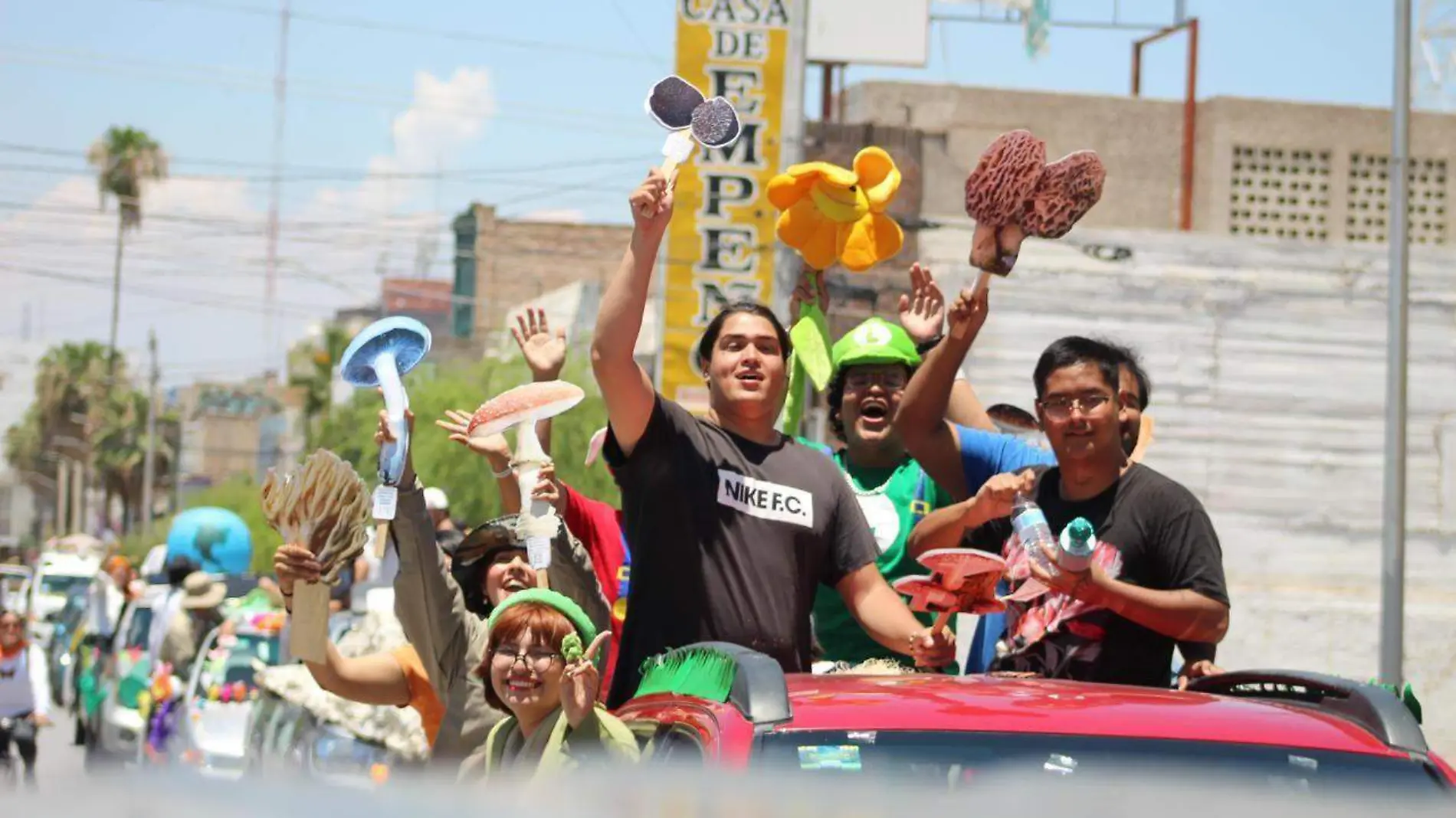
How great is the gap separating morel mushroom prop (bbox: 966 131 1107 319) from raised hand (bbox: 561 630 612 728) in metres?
2.05

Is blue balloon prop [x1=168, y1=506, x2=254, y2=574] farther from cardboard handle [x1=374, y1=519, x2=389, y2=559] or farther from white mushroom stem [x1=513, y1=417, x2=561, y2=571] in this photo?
white mushroom stem [x1=513, y1=417, x2=561, y2=571]

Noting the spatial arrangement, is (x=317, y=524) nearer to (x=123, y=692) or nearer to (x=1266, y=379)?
(x=123, y=692)

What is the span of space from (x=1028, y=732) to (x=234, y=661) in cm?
926

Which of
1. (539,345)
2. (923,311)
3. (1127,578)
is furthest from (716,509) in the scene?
(923,311)

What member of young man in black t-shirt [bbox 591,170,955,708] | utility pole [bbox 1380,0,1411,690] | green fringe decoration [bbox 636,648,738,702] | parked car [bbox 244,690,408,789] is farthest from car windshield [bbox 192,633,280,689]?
utility pole [bbox 1380,0,1411,690]

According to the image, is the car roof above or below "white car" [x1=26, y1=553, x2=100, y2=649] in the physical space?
above

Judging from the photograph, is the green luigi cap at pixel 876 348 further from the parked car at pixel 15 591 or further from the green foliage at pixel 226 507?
the green foliage at pixel 226 507

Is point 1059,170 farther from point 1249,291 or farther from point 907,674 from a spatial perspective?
point 1249,291

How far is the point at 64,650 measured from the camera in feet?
77.7

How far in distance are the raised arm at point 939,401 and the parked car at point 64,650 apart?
17.2m

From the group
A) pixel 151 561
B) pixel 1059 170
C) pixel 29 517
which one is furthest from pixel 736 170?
pixel 29 517

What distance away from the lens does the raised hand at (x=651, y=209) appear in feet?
14.8

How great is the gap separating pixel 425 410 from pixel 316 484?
35.3 m

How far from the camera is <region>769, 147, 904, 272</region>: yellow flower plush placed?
625cm
